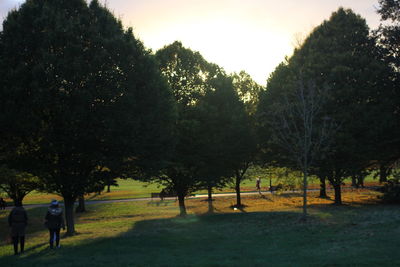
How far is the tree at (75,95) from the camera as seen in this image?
66.5 feet

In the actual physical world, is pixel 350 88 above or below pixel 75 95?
above

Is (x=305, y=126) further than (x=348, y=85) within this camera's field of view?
No

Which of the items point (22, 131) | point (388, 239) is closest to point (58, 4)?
point (22, 131)

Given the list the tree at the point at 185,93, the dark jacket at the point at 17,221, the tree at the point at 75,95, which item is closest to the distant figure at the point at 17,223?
the dark jacket at the point at 17,221

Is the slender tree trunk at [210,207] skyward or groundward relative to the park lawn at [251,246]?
groundward

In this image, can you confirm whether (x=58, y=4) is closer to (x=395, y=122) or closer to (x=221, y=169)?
(x=221, y=169)

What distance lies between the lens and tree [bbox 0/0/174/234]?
2028 centimetres

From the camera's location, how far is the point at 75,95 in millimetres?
20281

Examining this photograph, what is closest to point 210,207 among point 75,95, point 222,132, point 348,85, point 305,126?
point 222,132

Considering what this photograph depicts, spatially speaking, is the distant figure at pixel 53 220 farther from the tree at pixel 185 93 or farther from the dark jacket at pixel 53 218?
the tree at pixel 185 93

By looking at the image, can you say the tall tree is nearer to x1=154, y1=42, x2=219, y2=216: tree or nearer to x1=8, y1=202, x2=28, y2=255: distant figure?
x1=154, y1=42, x2=219, y2=216: tree

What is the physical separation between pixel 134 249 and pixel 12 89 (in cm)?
1064

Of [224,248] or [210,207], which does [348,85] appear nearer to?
[210,207]

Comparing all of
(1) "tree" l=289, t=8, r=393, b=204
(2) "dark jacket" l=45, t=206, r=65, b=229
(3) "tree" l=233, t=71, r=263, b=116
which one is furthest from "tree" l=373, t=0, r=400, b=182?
(2) "dark jacket" l=45, t=206, r=65, b=229
